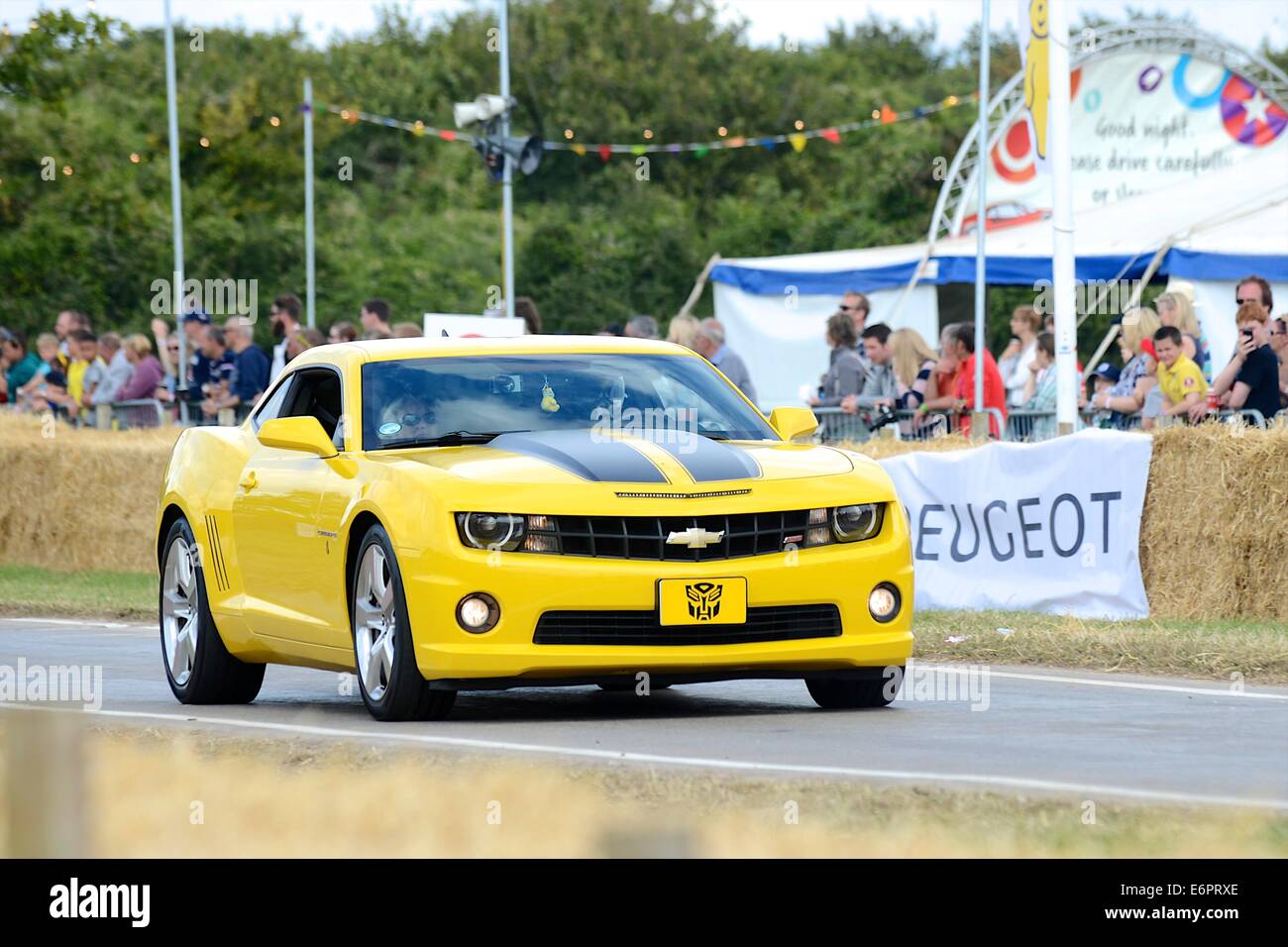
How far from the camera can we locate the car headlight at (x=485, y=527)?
945 cm

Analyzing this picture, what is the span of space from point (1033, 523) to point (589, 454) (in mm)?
6042

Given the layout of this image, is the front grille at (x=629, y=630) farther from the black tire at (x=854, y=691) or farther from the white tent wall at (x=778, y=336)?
the white tent wall at (x=778, y=336)

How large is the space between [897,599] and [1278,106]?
22824 mm

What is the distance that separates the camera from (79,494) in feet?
73.5

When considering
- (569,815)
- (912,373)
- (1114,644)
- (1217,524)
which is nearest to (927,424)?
(912,373)

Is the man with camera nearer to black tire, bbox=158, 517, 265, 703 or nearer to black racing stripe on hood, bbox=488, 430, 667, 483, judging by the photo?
black racing stripe on hood, bbox=488, 430, 667, 483

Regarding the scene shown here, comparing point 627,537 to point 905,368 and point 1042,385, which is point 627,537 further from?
point 905,368

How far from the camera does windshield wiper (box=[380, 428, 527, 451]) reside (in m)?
10.3

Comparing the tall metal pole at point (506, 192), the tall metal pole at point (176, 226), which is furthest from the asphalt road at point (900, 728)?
the tall metal pole at point (176, 226)

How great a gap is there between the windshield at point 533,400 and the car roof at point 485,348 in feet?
0.14

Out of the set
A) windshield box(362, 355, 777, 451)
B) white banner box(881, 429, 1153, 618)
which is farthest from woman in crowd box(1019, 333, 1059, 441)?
windshield box(362, 355, 777, 451)

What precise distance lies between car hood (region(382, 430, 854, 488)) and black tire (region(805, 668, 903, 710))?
36.6 inches

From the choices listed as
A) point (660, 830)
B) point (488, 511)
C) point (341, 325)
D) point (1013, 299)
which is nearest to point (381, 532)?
point (488, 511)
